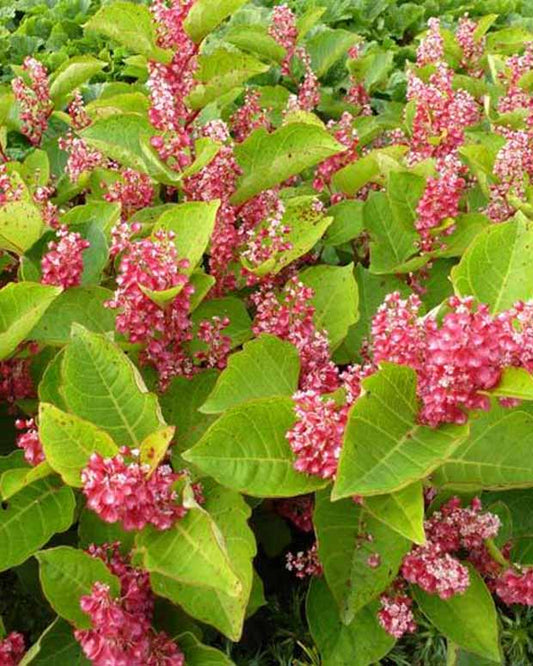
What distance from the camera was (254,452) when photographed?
61.7 inches

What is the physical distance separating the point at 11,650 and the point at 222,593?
17.9 inches

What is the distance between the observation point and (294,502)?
201 centimetres

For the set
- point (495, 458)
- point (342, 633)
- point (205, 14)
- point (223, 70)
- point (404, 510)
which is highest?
point (205, 14)

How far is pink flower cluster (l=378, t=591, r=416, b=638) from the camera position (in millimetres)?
1738

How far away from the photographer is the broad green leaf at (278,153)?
6.71ft

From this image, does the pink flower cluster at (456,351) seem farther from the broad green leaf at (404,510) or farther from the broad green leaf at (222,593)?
the broad green leaf at (222,593)

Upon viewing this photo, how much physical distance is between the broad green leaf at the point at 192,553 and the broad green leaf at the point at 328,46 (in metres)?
2.24

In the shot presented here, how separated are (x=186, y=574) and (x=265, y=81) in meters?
2.76

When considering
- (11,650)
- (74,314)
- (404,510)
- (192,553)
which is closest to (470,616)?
(404,510)

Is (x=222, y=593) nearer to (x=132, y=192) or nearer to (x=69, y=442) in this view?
(x=69, y=442)

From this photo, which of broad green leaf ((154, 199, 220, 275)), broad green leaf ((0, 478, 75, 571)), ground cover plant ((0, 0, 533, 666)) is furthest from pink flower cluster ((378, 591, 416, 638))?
broad green leaf ((154, 199, 220, 275))

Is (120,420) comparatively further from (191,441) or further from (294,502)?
(294,502)

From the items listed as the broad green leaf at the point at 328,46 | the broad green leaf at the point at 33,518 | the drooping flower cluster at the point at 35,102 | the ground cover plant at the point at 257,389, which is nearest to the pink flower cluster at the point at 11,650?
the ground cover plant at the point at 257,389

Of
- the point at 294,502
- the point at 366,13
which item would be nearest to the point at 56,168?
the point at 294,502
